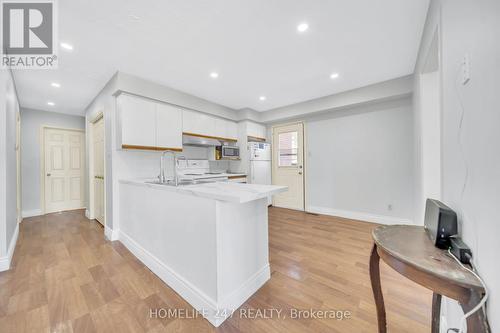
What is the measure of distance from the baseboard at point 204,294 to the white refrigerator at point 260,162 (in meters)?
2.84

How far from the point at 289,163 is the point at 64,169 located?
5484 millimetres

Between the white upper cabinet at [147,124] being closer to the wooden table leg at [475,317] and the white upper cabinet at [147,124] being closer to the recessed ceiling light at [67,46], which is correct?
the recessed ceiling light at [67,46]

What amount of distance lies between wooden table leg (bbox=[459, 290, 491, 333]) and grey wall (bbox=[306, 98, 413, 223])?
10.7ft

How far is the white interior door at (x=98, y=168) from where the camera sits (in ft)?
11.1

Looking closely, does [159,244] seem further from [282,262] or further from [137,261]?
[282,262]

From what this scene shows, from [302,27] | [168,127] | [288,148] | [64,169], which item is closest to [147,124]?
[168,127]

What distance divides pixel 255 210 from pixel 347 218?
9.70 ft

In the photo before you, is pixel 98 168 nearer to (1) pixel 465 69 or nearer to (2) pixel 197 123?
(2) pixel 197 123

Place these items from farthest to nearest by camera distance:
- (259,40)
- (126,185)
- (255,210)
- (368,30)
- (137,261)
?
(126,185)
(137,261)
(259,40)
(368,30)
(255,210)

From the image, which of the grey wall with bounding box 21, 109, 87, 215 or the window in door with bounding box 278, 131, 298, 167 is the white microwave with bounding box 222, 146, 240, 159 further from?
the grey wall with bounding box 21, 109, 87, 215

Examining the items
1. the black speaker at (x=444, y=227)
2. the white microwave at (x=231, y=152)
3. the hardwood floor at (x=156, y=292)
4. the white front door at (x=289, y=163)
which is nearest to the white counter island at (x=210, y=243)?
the hardwood floor at (x=156, y=292)

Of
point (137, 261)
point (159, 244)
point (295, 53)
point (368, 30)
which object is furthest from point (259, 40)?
point (137, 261)

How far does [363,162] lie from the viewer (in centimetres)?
371

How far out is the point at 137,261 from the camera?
2.25 metres
